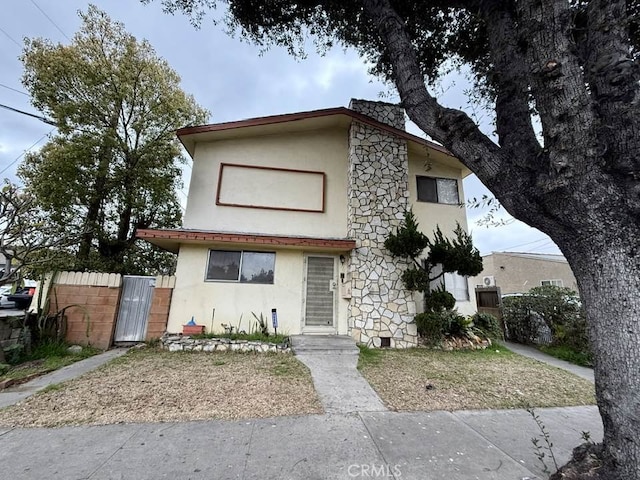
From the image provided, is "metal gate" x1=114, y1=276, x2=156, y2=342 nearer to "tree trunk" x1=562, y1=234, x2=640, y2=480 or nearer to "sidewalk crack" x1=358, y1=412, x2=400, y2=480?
"sidewalk crack" x1=358, y1=412, x2=400, y2=480

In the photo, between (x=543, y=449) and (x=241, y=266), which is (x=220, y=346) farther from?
(x=543, y=449)

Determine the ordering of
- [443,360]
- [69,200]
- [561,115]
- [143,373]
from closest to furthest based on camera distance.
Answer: [561,115] < [143,373] < [443,360] < [69,200]

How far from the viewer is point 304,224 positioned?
783cm

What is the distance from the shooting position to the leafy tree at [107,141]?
9117 millimetres

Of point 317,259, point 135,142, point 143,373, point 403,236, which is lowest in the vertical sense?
point 143,373

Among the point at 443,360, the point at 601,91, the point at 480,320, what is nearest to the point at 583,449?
the point at 601,91

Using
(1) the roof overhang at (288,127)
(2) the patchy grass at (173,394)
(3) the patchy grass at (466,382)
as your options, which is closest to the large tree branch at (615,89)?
(3) the patchy grass at (466,382)

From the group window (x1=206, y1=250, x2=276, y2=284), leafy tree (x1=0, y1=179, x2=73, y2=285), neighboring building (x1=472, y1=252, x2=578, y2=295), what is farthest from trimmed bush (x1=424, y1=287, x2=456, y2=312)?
neighboring building (x1=472, y1=252, x2=578, y2=295)

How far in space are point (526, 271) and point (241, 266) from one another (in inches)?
824

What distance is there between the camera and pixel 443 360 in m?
5.89

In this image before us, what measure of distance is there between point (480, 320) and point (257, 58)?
380 inches

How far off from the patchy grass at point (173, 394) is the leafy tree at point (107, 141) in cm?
643

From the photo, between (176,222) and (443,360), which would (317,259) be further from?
(176,222)

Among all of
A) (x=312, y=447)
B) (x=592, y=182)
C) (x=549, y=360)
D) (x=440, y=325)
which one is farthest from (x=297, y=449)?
(x=549, y=360)
